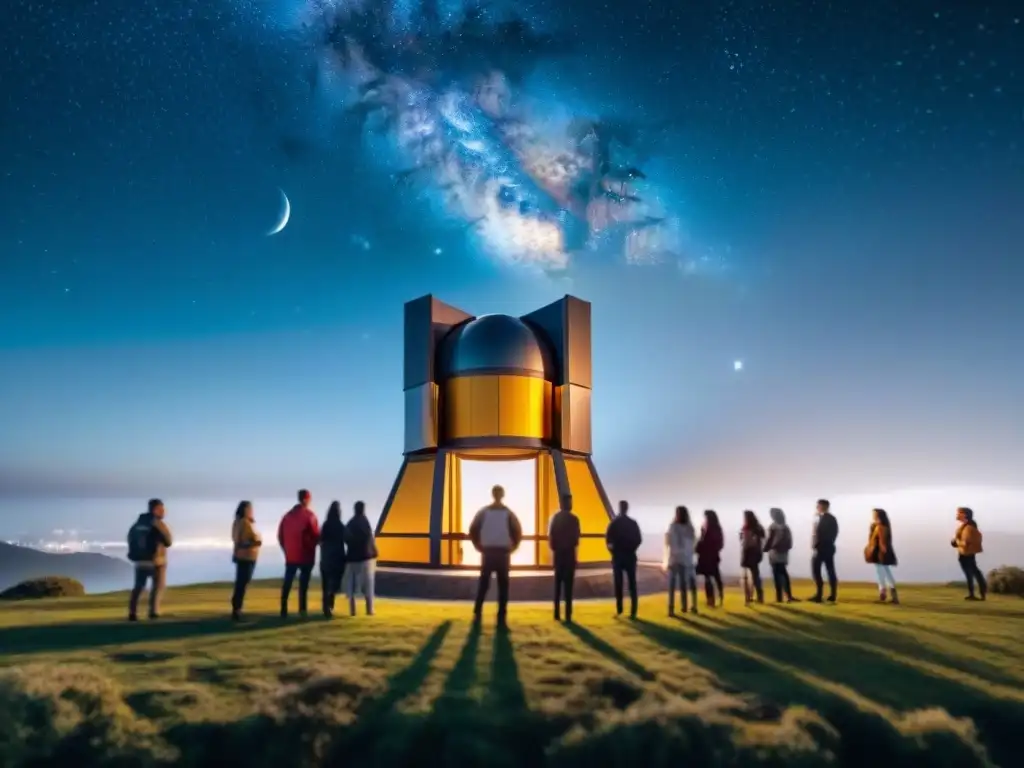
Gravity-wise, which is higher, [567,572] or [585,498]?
[585,498]

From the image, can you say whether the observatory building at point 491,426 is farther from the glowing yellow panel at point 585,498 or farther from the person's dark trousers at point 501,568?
the person's dark trousers at point 501,568

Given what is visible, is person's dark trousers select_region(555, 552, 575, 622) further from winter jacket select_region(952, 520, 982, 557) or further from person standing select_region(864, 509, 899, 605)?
winter jacket select_region(952, 520, 982, 557)

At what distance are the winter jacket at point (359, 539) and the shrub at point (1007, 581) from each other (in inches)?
610

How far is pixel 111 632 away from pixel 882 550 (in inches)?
571

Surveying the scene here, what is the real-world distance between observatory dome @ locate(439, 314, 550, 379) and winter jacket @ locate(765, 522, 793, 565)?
882cm

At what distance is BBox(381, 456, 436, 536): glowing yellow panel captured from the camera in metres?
21.0

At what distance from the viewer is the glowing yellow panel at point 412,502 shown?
68.8 feet

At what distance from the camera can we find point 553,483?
21062mm

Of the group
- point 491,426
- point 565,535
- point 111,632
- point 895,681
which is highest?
point 491,426

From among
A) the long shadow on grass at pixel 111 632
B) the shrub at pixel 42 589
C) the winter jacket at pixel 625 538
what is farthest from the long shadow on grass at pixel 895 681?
the shrub at pixel 42 589

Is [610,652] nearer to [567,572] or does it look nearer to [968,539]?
[567,572]

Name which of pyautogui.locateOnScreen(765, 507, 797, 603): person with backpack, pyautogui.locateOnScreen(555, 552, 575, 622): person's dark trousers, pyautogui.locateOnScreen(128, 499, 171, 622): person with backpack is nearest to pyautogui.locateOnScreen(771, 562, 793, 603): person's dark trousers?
pyautogui.locateOnScreen(765, 507, 797, 603): person with backpack

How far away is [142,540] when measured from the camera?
1195cm

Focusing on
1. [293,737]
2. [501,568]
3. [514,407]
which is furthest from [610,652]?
[514,407]
